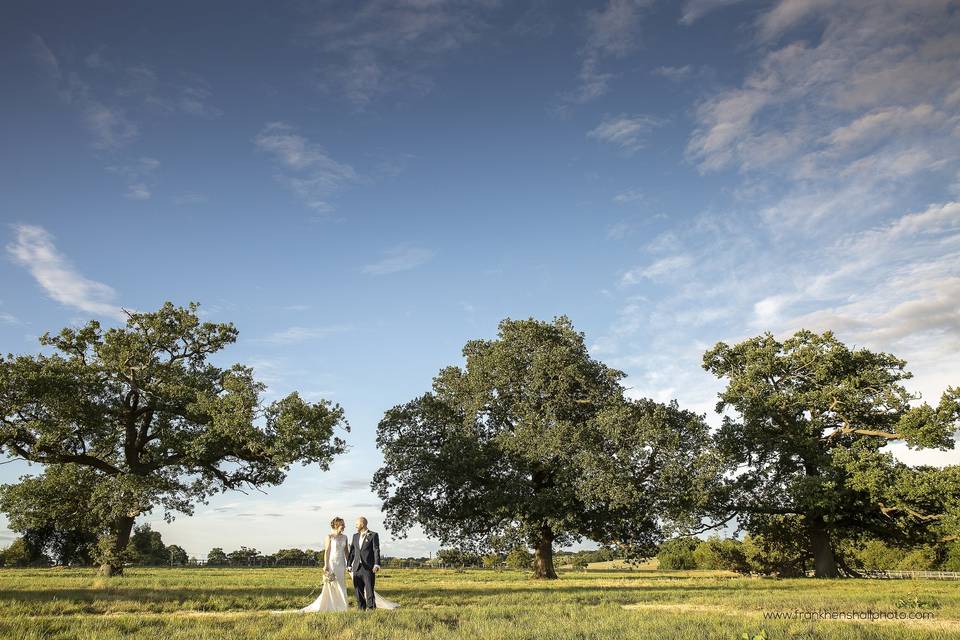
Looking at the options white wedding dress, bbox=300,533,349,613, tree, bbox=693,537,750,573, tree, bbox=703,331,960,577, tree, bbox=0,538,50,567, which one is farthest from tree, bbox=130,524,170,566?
white wedding dress, bbox=300,533,349,613

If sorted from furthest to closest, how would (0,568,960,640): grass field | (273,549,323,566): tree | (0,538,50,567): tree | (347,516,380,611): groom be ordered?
(273,549,323,566): tree → (0,538,50,567): tree → (347,516,380,611): groom → (0,568,960,640): grass field

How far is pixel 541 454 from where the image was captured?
1216 inches

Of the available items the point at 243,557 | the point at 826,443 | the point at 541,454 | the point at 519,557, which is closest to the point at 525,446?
the point at 541,454

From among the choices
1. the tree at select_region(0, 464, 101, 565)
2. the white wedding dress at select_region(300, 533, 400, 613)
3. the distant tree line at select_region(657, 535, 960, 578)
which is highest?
the tree at select_region(0, 464, 101, 565)

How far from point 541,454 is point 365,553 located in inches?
678

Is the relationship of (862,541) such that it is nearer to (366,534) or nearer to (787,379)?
(787,379)

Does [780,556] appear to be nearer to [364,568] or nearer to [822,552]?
[822,552]

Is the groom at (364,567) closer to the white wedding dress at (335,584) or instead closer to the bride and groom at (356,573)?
the bride and groom at (356,573)

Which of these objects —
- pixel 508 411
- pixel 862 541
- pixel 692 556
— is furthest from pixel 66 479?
pixel 692 556

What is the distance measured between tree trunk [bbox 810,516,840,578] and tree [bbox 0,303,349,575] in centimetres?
2740

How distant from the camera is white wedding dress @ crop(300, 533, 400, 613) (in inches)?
570

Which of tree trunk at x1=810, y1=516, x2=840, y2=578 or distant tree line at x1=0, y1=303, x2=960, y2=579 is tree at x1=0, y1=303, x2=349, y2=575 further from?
tree trunk at x1=810, y1=516, x2=840, y2=578

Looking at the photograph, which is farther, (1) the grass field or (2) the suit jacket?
(2) the suit jacket

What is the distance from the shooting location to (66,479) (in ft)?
98.6
